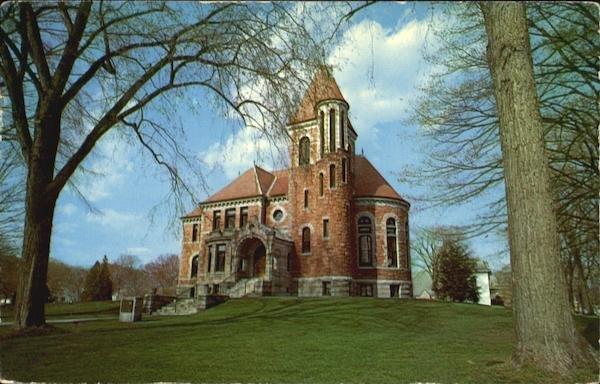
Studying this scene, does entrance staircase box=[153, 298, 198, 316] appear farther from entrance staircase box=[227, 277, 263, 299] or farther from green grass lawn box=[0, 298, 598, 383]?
green grass lawn box=[0, 298, 598, 383]

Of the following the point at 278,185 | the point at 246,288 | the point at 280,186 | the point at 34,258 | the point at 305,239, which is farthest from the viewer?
the point at 278,185

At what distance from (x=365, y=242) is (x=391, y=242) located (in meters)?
1.66

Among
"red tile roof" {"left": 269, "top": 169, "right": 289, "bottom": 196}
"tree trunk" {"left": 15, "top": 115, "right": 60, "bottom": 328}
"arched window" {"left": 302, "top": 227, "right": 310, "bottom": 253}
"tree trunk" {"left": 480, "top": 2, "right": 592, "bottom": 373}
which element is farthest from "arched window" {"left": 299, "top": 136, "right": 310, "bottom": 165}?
"tree trunk" {"left": 480, "top": 2, "right": 592, "bottom": 373}

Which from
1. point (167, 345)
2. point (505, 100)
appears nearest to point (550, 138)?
point (505, 100)

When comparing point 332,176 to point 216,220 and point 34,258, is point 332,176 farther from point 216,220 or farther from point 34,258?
point 34,258

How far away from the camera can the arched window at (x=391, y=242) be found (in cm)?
2434

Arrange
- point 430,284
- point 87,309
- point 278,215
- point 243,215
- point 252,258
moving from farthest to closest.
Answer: point 430,284 < point 243,215 < point 278,215 < point 252,258 < point 87,309

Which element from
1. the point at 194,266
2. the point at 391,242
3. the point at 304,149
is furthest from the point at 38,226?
the point at 194,266

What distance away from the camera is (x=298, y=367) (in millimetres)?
4293

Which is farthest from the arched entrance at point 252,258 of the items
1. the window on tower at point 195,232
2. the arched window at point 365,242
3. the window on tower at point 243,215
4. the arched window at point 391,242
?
the arched window at point 391,242

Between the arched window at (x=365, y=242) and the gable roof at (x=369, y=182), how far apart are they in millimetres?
1765

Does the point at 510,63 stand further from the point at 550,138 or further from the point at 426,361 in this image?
the point at 550,138

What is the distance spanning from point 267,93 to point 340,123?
683 inches

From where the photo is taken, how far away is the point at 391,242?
971 inches
